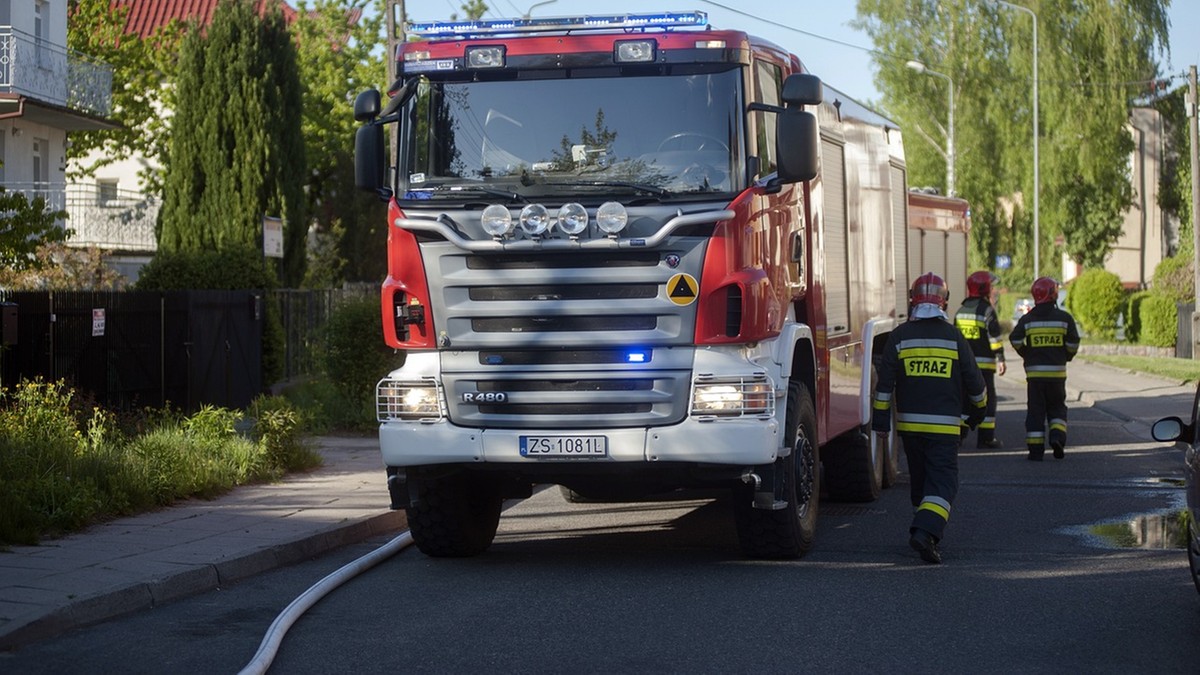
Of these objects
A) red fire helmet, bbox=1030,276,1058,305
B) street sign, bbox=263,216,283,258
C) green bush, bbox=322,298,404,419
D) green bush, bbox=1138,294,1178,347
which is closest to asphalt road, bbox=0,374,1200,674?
red fire helmet, bbox=1030,276,1058,305

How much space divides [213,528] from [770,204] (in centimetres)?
430

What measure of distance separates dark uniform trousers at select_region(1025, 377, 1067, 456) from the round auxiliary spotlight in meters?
8.45

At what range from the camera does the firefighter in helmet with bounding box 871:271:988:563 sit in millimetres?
9922

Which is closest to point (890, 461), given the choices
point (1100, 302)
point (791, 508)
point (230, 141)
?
point (791, 508)

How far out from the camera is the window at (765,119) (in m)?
9.43

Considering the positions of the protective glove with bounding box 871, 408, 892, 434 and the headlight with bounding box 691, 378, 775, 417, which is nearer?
the headlight with bounding box 691, 378, 775, 417

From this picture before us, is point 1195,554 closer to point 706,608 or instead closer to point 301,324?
point 706,608

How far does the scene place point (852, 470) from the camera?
12.7 meters

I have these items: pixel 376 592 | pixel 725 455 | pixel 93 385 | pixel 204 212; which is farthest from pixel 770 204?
pixel 204 212

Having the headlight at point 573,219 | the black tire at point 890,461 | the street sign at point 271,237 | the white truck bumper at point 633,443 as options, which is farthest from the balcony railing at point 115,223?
the headlight at point 573,219

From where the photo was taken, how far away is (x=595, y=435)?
9125 mm

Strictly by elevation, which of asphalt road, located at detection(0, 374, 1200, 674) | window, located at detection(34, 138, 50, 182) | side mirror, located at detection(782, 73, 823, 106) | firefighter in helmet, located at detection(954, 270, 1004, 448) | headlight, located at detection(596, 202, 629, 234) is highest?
window, located at detection(34, 138, 50, 182)

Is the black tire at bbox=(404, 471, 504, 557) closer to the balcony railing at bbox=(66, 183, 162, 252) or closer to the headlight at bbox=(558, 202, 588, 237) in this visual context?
the headlight at bbox=(558, 202, 588, 237)

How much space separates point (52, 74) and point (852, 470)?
21.6 metres
